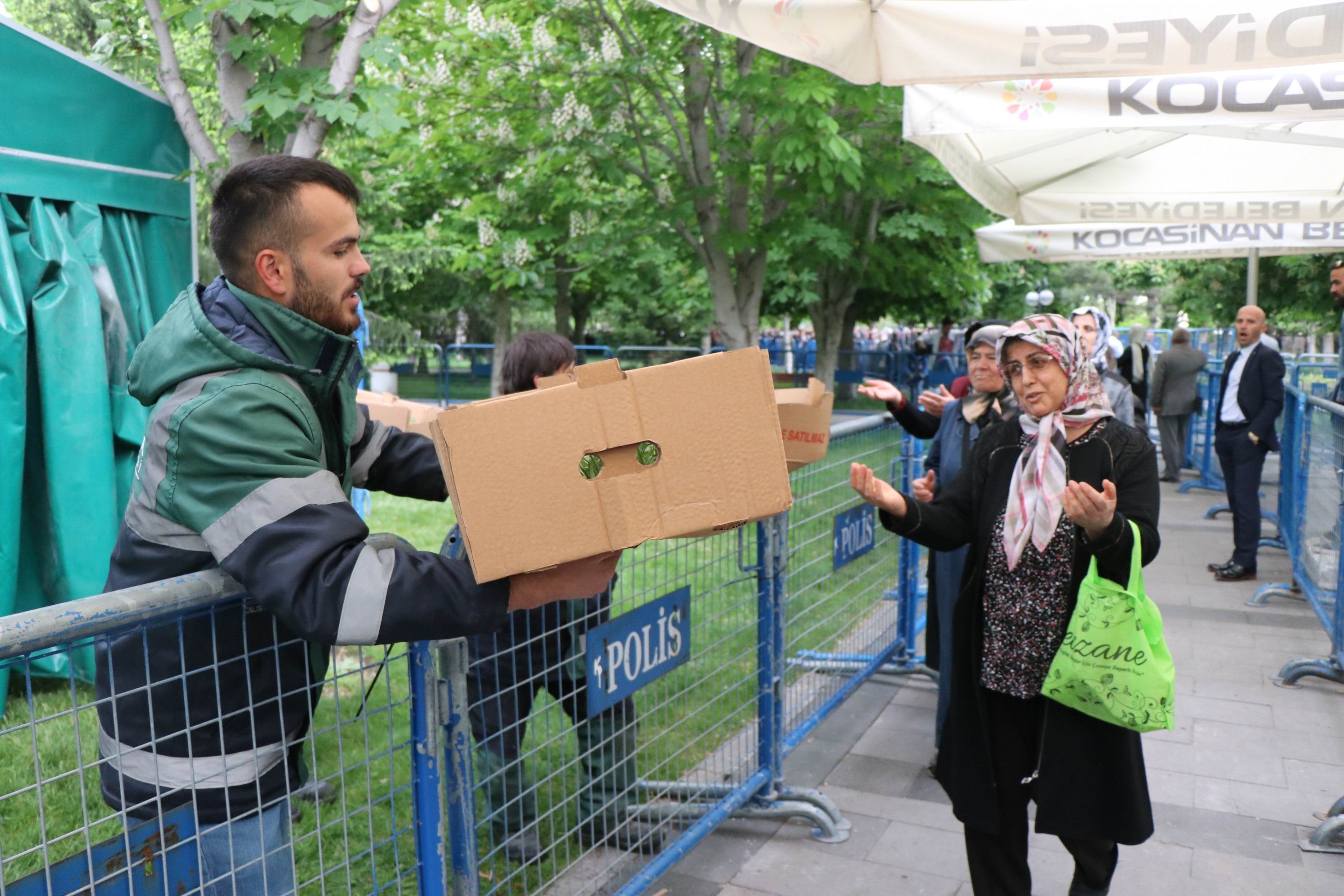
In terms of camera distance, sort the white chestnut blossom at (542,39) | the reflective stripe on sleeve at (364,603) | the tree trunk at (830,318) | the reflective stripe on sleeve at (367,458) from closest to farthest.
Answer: the reflective stripe on sleeve at (364,603)
the reflective stripe on sleeve at (367,458)
the white chestnut blossom at (542,39)
the tree trunk at (830,318)

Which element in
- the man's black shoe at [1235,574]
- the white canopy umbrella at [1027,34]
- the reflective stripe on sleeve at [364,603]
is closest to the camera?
the reflective stripe on sleeve at [364,603]

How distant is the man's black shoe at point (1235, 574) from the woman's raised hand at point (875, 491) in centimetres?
629

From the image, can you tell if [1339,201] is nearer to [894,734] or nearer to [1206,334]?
[894,734]

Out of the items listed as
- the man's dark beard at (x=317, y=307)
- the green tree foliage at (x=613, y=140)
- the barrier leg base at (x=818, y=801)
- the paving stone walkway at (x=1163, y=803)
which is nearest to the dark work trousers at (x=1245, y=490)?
the paving stone walkway at (x=1163, y=803)

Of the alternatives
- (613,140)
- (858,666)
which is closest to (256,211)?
(858,666)

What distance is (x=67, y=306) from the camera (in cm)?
489

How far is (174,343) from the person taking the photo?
68.1 inches

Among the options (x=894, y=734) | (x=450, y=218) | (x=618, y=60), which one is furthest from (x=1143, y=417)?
(x=450, y=218)

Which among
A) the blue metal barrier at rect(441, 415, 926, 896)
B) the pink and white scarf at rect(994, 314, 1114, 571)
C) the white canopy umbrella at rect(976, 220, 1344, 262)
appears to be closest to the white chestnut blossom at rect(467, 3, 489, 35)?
the white canopy umbrella at rect(976, 220, 1344, 262)

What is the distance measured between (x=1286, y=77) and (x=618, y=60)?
7.95m

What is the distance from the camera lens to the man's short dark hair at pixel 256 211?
6.12ft

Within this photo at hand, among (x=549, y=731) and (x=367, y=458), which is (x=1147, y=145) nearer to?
(x=549, y=731)

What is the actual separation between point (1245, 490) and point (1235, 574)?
0.67m

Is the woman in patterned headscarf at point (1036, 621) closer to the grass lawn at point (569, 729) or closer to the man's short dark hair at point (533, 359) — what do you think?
the grass lawn at point (569, 729)
